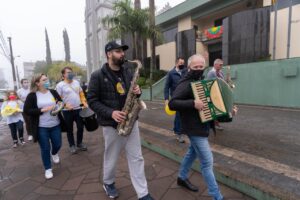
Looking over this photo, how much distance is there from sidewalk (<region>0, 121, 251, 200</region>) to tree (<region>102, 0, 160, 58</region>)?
35.7 feet

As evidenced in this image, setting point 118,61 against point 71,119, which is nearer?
point 118,61

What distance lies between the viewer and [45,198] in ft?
9.45

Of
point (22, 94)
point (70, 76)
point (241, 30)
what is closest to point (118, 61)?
point (70, 76)

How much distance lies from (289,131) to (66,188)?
5.14 metres

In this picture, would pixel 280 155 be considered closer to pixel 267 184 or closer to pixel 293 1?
pixel 267 184

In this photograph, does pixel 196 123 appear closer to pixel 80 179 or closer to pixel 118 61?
pixel 118 61

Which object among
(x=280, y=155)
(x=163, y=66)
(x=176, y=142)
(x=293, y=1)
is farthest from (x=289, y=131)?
(x=163, y=66)

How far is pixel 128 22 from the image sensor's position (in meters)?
14.0

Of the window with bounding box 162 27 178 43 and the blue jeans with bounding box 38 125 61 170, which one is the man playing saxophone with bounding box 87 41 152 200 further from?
the window with bounding box 162 27 178 43

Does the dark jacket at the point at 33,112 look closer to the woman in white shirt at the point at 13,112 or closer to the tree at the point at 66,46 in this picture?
the woman in white shirt at the point at 13,112

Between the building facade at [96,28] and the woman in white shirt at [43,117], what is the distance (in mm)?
29700

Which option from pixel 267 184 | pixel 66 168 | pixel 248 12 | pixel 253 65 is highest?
pixel 248 12

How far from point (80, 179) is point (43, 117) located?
3.85ft

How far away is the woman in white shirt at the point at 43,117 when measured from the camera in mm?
3359
